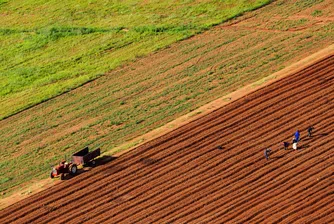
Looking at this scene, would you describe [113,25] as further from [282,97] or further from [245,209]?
[245,209]

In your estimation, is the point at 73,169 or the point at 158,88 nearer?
the point at 73,169

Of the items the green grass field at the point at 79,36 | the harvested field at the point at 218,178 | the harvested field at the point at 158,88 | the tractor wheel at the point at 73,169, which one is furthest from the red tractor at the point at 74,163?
the green grass field at the point at 79,36

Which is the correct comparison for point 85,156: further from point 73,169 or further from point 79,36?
point 79,36

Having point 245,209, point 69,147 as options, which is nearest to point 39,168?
point 69,147

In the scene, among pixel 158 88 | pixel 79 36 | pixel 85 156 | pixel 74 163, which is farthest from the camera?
pixel 79 36

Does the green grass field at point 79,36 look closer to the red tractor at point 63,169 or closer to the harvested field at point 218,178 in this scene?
the red tractor at point 63,169

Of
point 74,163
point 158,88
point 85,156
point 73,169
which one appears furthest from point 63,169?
point 158,88

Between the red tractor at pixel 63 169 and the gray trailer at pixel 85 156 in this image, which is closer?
Result: the red tractor at pixel 63 169

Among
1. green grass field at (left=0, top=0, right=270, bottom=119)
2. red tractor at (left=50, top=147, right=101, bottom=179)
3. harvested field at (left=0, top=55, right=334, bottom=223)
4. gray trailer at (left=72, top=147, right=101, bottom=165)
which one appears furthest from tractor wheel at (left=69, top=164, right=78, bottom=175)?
green grass field at (left=0, top=0, right=270, bottom=119)
